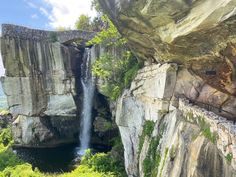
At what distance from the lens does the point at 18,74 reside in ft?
111

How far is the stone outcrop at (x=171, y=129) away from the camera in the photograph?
37.6ft

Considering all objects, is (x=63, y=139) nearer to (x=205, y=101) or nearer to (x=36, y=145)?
(x=36, y=145)

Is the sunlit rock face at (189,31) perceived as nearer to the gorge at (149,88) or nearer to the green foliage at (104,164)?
the gorge at (149,88)

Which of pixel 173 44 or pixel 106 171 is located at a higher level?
pixel 173 44

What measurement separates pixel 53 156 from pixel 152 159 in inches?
609

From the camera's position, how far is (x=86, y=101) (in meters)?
35.1

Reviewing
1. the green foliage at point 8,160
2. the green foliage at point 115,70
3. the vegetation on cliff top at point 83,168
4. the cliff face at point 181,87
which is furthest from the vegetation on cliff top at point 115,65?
the green foliage at point 8,160

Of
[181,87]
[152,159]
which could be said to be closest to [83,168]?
[152,159]

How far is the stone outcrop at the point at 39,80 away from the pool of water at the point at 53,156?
205 centimetres

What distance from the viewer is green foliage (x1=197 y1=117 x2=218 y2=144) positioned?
1167 centimetres

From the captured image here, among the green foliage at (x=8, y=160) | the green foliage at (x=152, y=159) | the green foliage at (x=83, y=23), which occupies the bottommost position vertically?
the green foliage at (x=8, y=160)

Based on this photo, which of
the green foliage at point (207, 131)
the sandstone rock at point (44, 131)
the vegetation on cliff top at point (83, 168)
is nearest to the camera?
the green foliage at point (207, 131)

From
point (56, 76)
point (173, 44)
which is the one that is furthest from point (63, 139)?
point (173, 44)

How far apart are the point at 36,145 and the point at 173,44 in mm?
24525
